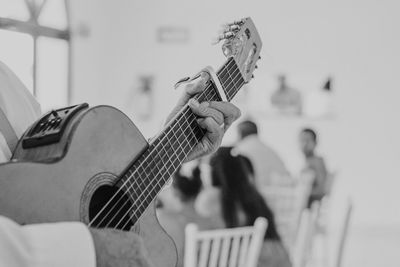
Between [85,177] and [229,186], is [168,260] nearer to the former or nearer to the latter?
[85,177]

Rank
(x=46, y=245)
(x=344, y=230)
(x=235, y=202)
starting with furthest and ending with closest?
(x=235, y=202)
(x=344, y=230)
(x=46, y=245)

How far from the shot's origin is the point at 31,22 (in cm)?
747

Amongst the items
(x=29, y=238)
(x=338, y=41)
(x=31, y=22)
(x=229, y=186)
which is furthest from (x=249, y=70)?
(x=338, y=41)

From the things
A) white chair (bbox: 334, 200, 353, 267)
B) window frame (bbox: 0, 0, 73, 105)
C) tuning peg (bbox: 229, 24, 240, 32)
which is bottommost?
window frame (bbox: 0, 0, 73, 105)

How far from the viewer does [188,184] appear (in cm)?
332

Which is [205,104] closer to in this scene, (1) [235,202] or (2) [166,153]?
(2) [166,153]

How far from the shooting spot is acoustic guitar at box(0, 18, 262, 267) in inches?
31.7

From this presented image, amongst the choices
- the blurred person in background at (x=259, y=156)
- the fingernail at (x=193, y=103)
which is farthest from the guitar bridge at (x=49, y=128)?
the blurred person in background at (x=259, y=156)

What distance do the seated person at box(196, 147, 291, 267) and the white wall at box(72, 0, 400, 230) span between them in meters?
4.78

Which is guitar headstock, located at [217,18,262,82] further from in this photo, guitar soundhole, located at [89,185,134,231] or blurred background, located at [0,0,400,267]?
blurred background, located at [0,0,400,267]

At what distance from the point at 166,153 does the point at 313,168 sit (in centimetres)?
555

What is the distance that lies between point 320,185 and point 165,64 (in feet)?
10.6

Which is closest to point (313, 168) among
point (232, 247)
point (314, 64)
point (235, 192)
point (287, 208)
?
point (314, 64)

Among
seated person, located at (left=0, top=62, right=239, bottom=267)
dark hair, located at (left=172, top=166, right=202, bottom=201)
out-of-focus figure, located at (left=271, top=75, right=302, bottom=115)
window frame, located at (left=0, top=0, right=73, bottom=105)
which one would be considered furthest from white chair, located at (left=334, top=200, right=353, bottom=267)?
out-of-focus figure, located at (left=271, top=75, right=302, bottom=115)
